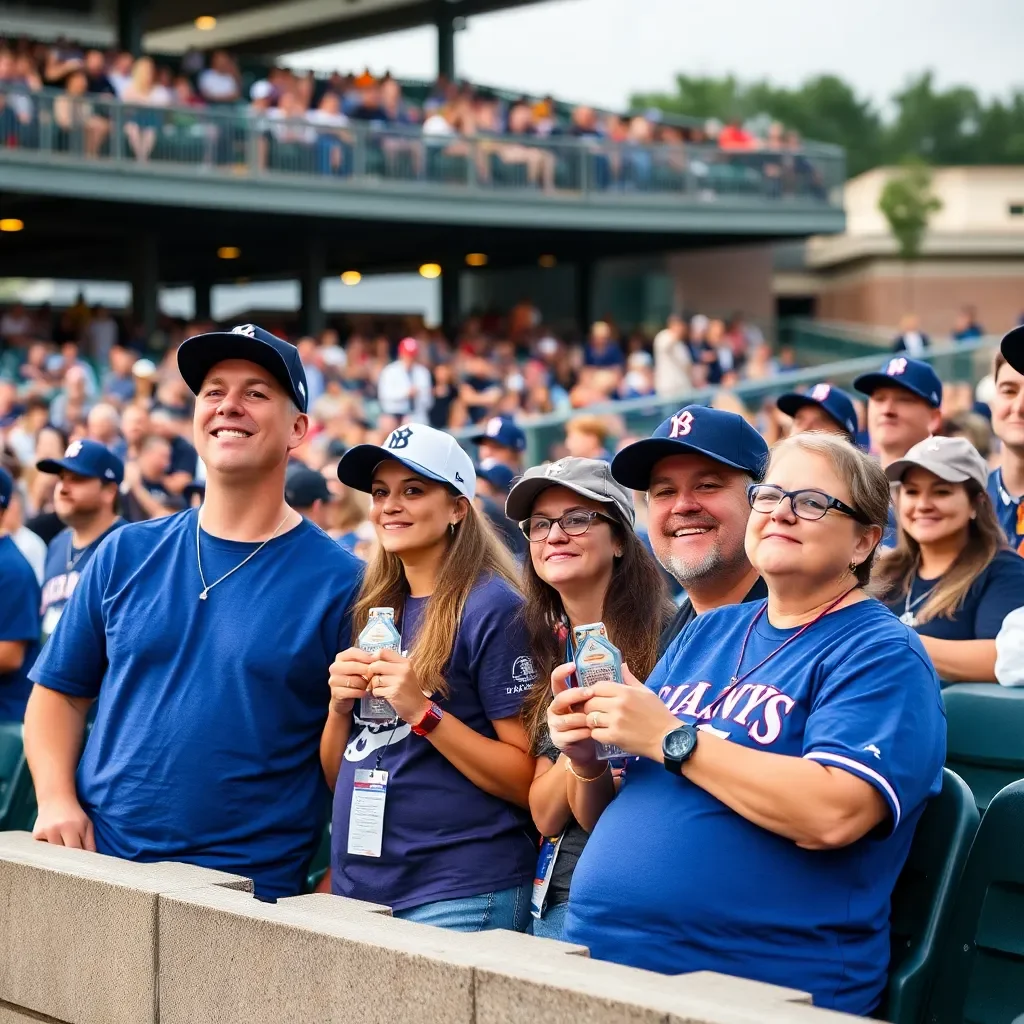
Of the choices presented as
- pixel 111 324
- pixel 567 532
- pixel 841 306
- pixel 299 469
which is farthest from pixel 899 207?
pixel 567 532

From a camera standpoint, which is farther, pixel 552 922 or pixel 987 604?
pixel 987 604

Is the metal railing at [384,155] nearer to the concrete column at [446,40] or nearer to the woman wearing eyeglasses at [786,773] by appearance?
the concrete column at [446,40]

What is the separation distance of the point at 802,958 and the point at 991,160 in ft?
305

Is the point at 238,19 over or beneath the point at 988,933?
over

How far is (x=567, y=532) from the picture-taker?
3873 mm

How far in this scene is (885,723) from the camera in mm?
2857

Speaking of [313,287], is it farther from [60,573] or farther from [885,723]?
[885,723]

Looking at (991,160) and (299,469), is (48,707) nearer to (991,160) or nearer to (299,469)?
(299,469)

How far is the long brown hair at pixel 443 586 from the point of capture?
384cm

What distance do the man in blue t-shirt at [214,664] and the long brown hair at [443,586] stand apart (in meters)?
0.10

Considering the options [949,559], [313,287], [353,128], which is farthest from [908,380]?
[313,287]

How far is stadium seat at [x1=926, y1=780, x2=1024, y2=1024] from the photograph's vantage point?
308cm

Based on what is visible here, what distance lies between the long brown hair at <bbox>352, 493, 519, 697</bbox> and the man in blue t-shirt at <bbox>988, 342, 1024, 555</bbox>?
2.03 metres

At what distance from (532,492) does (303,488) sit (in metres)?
3.84
